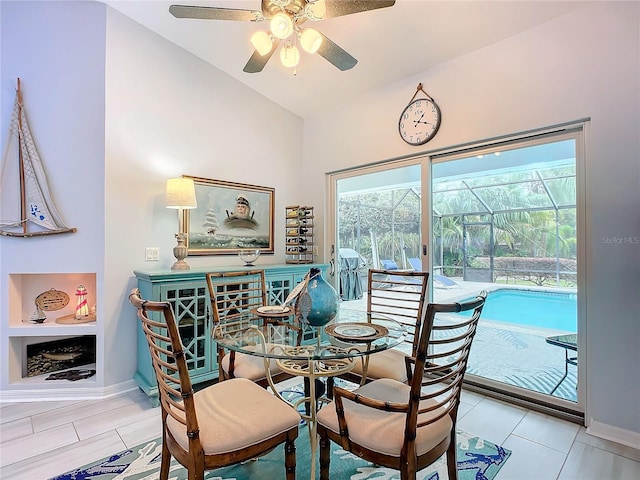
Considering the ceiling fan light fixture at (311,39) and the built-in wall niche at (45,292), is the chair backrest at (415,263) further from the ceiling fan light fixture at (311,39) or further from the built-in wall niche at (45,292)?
the built-in wall niche at (45,292)

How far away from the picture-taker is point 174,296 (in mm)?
2582

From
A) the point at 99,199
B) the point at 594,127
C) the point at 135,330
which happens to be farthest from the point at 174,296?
the point at 594,127

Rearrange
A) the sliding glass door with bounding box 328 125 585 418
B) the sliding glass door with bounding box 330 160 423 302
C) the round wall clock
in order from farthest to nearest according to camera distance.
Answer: the sliding glass door with bounding box 330 160 423 302 < the round wall clock < the sliding glass door with bounding box 328 125 585 418

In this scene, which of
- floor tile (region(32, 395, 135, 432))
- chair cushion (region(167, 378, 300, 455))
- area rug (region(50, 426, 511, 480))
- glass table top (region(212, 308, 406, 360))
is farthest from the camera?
floor tile (region(32, 395, 135, 432))

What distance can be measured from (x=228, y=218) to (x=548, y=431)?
124 inches

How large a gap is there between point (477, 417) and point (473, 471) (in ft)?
2.03

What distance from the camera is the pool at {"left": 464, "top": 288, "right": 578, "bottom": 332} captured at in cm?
246

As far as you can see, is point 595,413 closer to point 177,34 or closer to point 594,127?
point 594,127

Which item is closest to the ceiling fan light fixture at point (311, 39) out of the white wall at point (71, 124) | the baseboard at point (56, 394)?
the white wall at point (71, 124)

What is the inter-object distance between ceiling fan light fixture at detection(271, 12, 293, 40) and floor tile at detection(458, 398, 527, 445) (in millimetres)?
2730

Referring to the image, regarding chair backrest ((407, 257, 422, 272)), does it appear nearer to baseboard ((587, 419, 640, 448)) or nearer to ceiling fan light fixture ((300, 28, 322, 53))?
baseboard ((587, 419, 640, 448))

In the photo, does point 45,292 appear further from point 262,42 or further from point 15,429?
point 262,42

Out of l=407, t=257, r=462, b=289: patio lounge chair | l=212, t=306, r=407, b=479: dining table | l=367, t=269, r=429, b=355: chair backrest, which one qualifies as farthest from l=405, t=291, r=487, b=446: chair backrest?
l=407, t=257, r=462, b=289: patio lounge chair

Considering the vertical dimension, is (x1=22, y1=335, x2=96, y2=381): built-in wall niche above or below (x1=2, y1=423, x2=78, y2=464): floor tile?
above
